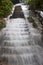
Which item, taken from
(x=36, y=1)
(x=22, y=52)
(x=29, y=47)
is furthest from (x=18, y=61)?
(x=36, y=1)

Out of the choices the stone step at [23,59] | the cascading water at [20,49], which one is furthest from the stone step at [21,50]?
the stone step at [23,59]

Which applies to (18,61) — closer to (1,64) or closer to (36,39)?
(1,64)

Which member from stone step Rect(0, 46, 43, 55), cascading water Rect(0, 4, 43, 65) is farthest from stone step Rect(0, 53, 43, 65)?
stone step Rect(0, 46, 43, 55)

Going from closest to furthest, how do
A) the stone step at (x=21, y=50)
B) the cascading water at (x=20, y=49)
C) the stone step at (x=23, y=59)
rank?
the stone step at (x=23, y=59) < the cascading water at (x=20, y=49) < the stone step at (x=21, y=50)

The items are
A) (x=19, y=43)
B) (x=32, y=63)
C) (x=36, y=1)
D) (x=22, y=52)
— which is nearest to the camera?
(x=32, y=63)

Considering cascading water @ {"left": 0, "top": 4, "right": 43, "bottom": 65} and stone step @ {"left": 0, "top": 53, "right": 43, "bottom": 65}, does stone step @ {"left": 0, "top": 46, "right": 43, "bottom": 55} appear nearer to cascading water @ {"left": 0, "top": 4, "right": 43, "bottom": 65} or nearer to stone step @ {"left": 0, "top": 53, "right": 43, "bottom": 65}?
cascading water @ {"left": 0, "top": 4, "right": 43, "bottom": 65}

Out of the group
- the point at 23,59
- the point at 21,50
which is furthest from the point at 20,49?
the point at 23,59

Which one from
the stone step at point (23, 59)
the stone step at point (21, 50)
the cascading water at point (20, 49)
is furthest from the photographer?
the stone step at point (21, 50)

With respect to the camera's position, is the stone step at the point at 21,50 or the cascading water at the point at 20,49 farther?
the stone step at the point at 21,50

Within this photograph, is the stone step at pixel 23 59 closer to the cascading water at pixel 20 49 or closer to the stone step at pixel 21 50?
the cascading water at pixel 20 49

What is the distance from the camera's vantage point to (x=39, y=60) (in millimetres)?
5961

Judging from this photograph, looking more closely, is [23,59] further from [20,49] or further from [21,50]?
[20,49]

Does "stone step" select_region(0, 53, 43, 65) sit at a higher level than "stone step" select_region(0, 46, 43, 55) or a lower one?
higher

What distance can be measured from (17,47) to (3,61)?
65.7 inches
